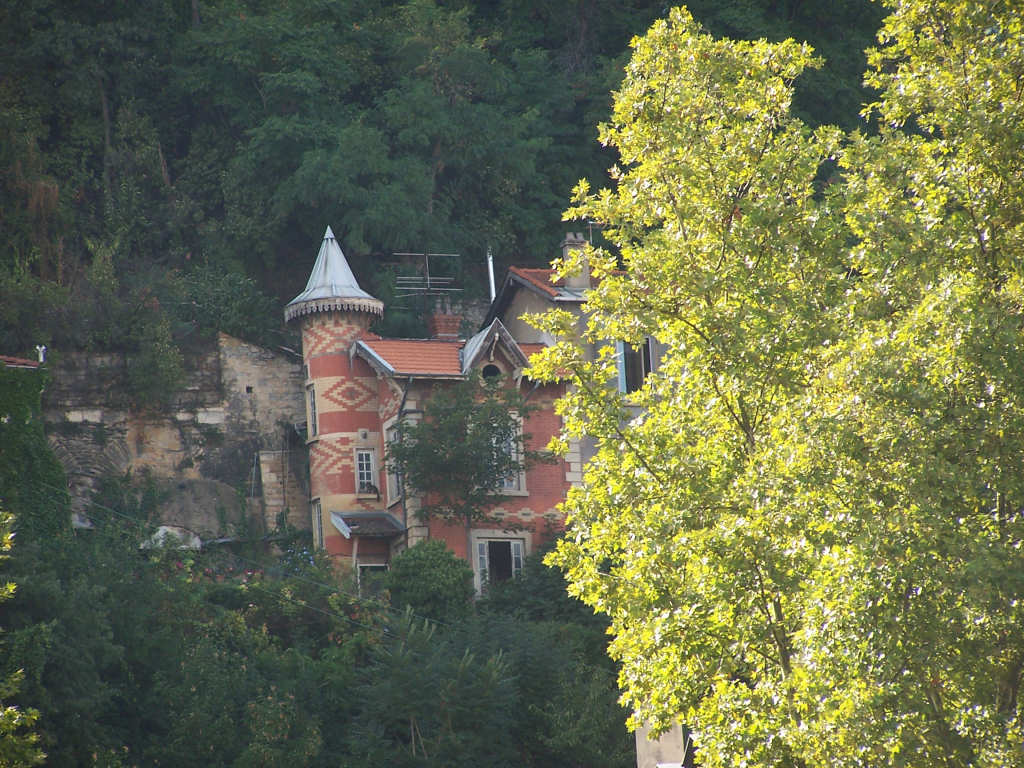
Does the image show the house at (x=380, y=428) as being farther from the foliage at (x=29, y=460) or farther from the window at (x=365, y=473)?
the foliage at (x=29, y=460)

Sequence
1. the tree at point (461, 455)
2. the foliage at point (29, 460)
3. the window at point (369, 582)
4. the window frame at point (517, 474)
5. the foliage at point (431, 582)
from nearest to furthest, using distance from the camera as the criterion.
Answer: the foliage at point (29, 460) < the foliage at point (431, 582) < the window at point (369, 582) < the tree at point (461, 455) < the window frame at point (517, 474)

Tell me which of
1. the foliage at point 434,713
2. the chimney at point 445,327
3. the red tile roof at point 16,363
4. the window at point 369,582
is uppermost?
the chimney at point 445,327

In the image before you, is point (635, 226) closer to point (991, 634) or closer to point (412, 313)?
point (991, 634)

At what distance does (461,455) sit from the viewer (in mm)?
32594

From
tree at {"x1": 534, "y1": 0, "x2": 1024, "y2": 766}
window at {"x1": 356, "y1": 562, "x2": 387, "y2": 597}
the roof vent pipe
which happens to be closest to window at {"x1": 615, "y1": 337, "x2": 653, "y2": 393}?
the roof vent pipe

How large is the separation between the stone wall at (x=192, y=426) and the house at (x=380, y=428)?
176 cm

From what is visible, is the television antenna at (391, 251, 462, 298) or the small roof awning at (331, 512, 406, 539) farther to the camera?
the television antenna at (391, 251, 462, 298)

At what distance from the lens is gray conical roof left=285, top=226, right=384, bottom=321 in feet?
119

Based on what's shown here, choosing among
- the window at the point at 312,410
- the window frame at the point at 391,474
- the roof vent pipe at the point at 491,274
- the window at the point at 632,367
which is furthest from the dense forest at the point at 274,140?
the window at the point at 632,367

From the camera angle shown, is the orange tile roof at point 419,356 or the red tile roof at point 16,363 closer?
the red tile roof at point 16,363

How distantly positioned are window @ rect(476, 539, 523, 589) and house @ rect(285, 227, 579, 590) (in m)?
0.02

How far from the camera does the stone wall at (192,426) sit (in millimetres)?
35500

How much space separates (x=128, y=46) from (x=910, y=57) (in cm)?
3614

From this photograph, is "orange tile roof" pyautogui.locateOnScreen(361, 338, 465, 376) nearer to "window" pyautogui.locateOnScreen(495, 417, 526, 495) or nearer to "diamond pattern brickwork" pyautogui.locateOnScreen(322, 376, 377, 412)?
"diamond pattern brickwork" pyautogui.locateOnScreen(322, 376, 377, 412)
